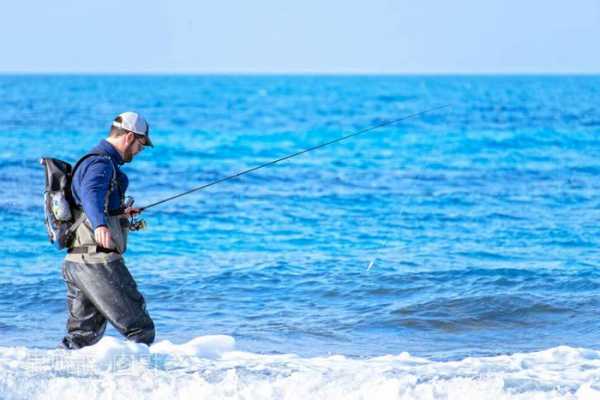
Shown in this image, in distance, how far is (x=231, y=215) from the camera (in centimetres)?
1431

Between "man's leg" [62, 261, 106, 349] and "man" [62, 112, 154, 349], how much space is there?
0.01 m

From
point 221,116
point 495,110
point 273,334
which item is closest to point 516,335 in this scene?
point 273,334

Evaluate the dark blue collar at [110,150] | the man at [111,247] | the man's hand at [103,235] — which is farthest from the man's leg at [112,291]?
the dark blue collar at [110,150]

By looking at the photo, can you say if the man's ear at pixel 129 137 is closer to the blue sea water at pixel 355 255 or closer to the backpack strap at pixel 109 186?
the backpack strap at pixel 109 186

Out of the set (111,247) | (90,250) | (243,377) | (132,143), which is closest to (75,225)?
(90,250)

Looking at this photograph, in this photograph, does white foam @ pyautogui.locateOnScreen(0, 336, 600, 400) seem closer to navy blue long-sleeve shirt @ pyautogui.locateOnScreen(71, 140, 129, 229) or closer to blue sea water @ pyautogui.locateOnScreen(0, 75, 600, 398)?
blue sea water @ pyautogui.locateOnScreen(0, 75, 600, 398)

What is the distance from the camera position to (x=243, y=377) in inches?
228

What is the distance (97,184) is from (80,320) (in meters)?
0.85

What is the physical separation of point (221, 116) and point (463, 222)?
31.2m

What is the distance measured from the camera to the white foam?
554 centimetres

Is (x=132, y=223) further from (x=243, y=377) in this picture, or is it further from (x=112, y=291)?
(x=243, y=377)

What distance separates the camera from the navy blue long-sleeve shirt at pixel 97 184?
5352 mm

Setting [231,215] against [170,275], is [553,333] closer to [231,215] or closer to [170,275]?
[170,275]

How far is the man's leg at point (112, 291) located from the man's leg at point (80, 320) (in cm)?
11
